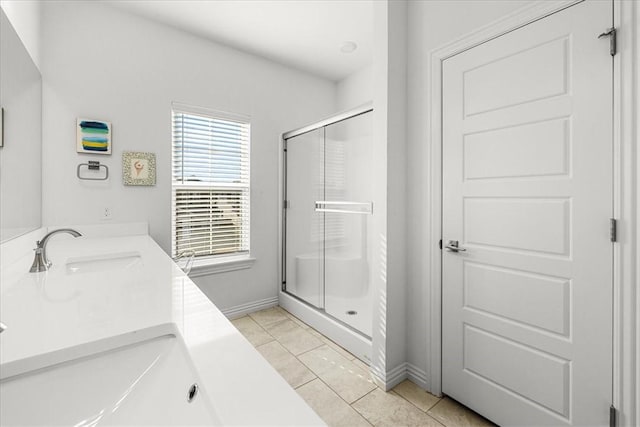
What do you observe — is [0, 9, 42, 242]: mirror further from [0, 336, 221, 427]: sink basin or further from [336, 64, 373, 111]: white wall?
[336, 64, 373, 111]: white wall

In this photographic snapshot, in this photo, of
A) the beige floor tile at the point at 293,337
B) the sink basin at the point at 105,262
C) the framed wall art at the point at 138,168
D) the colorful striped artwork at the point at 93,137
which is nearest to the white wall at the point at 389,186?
the beige floor tile at the point at 293,337

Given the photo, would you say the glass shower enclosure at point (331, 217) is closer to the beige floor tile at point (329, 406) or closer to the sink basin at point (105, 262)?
the beige floor tile at point (329, 406)

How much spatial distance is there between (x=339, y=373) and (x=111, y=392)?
1.68 m

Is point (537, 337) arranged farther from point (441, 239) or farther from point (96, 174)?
point (96, 174)

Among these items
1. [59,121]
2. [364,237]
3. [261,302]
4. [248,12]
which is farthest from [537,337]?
[59,121]

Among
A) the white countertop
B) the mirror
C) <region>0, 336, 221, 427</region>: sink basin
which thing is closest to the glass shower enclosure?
the white countertop

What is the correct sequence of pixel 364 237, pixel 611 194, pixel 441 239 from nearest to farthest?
1. pixel 611 194
2. pixel 441 239
3. pixel 364 237

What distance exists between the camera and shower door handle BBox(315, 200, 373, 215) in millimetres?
2271

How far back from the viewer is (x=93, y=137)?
7.28 feet

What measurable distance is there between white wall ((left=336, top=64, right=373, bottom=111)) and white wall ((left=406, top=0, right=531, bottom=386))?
131 cm

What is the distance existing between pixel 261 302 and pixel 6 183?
2253 millimetres

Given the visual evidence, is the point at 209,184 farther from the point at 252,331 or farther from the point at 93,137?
the point at 252,331

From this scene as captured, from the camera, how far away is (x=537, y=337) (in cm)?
143

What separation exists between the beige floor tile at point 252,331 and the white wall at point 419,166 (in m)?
1.21
